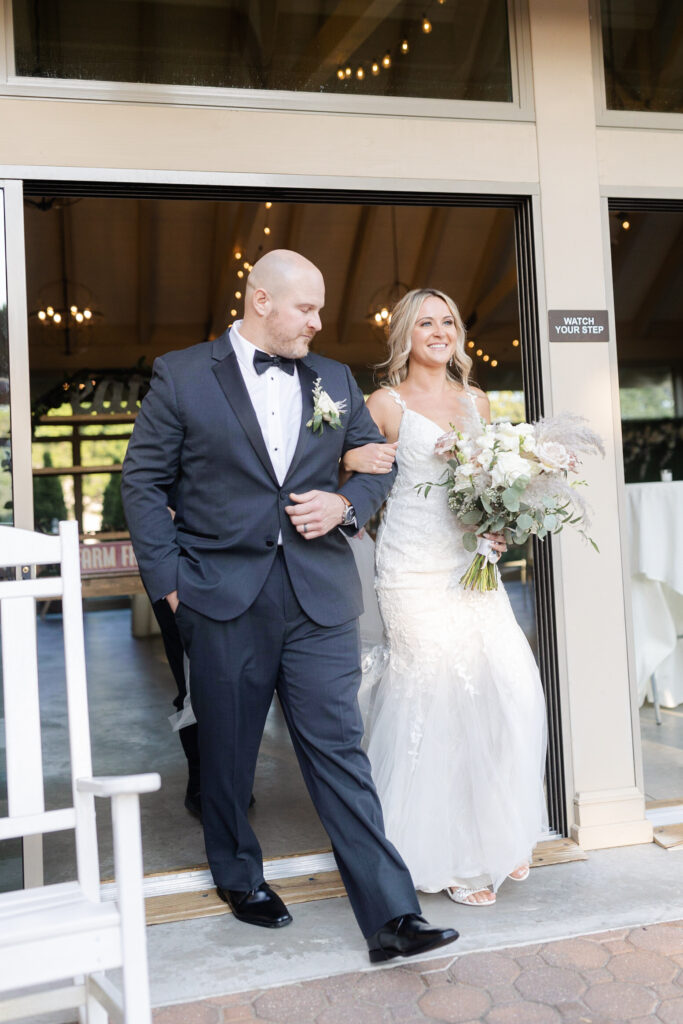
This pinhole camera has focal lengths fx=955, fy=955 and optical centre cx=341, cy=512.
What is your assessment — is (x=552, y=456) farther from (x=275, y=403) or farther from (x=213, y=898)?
(x=213, y=898)

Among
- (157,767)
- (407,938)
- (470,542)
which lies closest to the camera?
(407,938)

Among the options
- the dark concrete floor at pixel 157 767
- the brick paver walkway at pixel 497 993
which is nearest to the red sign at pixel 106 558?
the dark concrete floor at pixel 157 767

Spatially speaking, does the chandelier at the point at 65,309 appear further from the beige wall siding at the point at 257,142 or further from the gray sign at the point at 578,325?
the gray sign at the point at 578,325

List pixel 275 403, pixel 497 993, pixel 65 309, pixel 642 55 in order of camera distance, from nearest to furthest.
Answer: pixel 497 993
pixel 275 403
pixel 642 55
pixel 65 309

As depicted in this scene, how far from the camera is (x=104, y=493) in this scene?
1130cm

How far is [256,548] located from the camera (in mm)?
2787

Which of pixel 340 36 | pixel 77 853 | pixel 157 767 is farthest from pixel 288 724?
pixel 340 36

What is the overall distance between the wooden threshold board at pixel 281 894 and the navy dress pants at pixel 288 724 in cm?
10

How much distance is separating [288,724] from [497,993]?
90cm

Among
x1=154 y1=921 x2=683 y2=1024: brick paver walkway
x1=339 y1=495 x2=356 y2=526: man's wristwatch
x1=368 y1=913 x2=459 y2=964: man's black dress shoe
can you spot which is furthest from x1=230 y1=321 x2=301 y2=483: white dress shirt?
x1=154 y1=921 x2=683 y2=1024: brick paver walkway

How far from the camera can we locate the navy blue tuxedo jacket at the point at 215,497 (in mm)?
2791

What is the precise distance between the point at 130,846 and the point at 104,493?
388 inches

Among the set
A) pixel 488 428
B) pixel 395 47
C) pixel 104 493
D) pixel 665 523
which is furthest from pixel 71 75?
pixel 104 493

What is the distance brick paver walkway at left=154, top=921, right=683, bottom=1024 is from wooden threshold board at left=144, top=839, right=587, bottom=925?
0.53 metres
